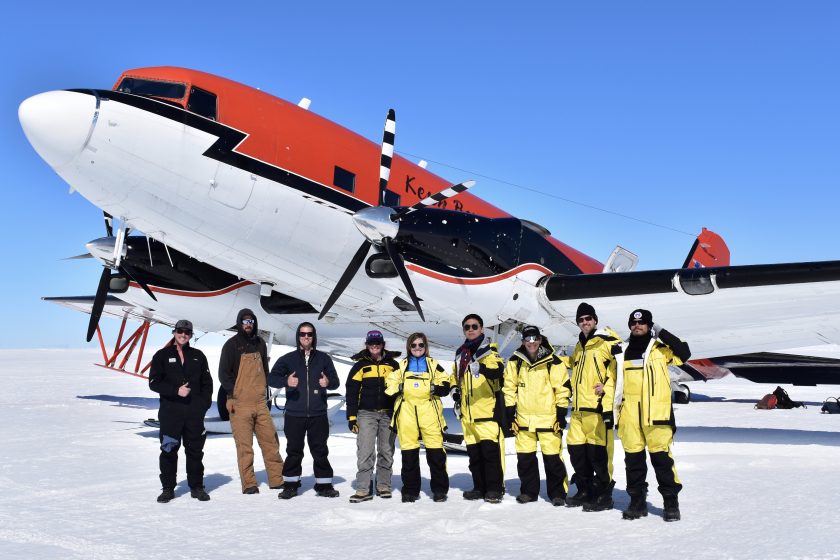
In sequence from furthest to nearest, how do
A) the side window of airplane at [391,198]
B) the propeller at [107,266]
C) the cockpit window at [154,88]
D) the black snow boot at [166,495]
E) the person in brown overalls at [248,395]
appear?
1. the side window of airplane at [391,198]
2. the propeller at [107,266]
3. the cockpit window at [154,88]
4. the person in brown overalls at [248,395]
5. the black snow boot at [166,495]

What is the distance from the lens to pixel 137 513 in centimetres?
710

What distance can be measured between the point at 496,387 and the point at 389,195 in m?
6.82

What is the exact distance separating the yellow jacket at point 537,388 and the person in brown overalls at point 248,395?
9.98 ft

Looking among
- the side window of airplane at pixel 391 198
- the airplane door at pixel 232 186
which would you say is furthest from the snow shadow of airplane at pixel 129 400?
the airplane door at pixel 232 186

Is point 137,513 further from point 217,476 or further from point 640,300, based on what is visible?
point 640,300

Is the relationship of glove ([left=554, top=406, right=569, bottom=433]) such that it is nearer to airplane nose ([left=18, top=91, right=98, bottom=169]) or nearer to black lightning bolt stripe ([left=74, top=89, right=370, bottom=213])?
black lightning bolt stripe ([left=74, top=89, right=370, bottom=213])

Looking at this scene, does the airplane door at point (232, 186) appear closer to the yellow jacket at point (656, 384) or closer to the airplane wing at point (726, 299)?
the airplane wing at point (726, 299)

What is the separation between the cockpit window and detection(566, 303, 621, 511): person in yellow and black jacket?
7.82 metres

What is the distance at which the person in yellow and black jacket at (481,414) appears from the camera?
25.4 ft

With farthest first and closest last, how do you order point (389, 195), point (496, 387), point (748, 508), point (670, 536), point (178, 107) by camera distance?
point (389, 195) < point (178, 107) < point (496, 387) < point (748, 508) < point (670, 536)

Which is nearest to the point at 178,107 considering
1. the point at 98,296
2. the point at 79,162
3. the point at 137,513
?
the point at 79,162

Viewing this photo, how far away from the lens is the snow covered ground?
573 cm

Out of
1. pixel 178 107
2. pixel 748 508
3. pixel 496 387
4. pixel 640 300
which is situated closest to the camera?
pixel 748 508

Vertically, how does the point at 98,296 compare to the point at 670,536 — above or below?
above
